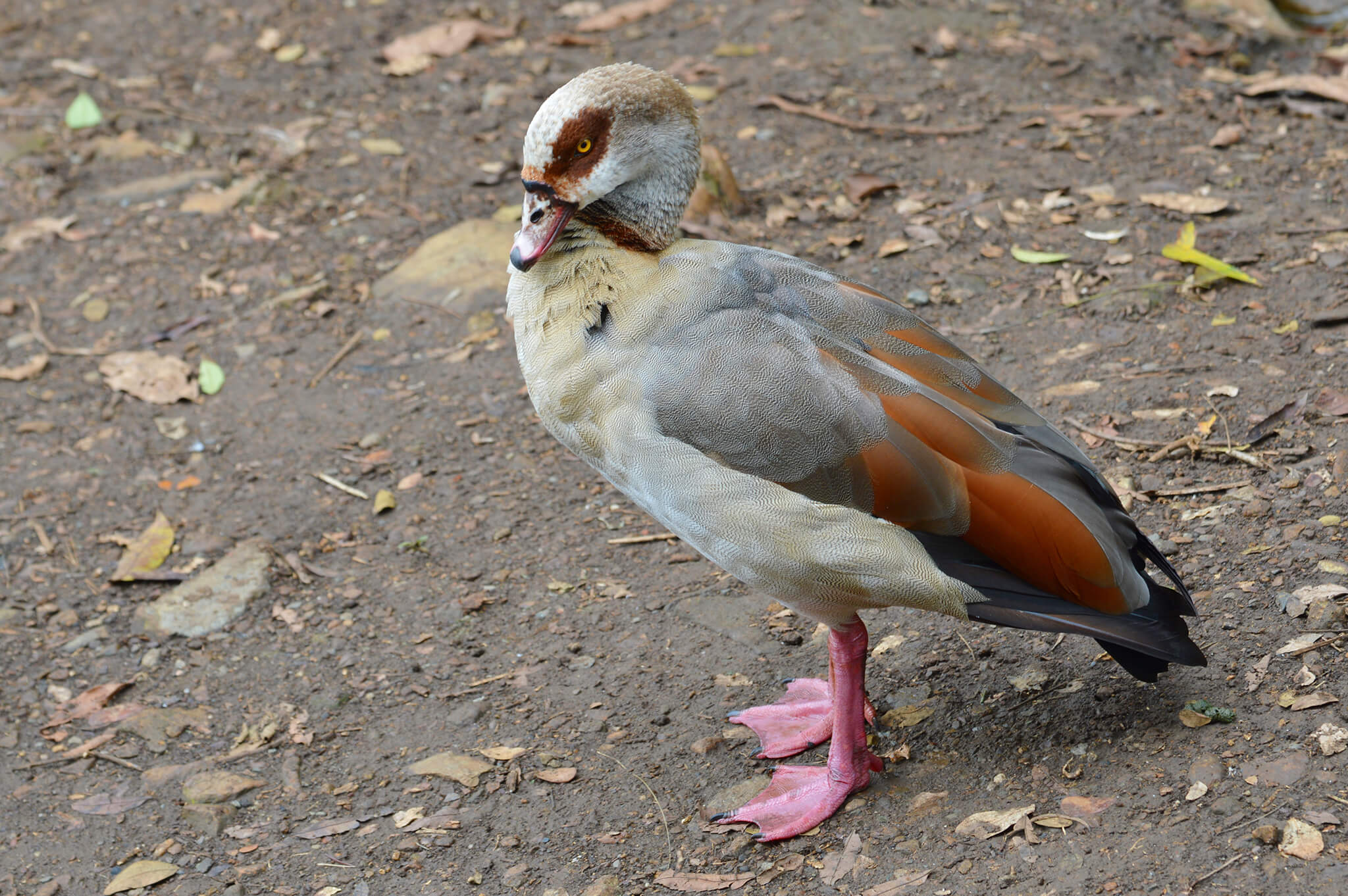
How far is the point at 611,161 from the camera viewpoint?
3.38 metres

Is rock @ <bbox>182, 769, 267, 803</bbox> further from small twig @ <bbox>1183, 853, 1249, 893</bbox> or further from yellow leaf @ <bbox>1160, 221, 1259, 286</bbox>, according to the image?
yellow leaf @ <bbox>1160, 221, 1259, 286</bbox>

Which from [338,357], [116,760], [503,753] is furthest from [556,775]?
Answer: [338,357]

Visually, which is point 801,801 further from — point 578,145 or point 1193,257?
point 1193,257

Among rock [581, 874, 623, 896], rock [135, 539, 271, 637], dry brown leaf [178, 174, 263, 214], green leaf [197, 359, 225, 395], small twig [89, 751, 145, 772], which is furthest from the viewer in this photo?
dry brown leaf [178, 174, 263, 214]

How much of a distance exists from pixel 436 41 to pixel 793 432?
5927 mm

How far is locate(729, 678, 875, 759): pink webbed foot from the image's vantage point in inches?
143

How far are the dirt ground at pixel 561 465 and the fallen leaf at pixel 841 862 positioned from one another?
0.02 meters

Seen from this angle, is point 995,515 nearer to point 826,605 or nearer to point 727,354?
point 826,605

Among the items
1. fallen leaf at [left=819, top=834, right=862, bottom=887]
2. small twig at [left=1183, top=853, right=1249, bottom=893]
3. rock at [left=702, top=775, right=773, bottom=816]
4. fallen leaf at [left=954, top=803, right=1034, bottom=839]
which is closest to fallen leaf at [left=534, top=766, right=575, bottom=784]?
rock at [left=702, top=775, right=773, bottom=816]

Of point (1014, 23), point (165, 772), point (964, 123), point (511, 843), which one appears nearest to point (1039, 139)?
point (964, 123)

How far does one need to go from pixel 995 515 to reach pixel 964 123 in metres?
4.31

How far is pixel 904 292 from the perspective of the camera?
5613mm

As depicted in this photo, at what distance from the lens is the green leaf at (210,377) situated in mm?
5711

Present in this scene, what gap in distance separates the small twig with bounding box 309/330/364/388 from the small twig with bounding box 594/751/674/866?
9.06 feet
